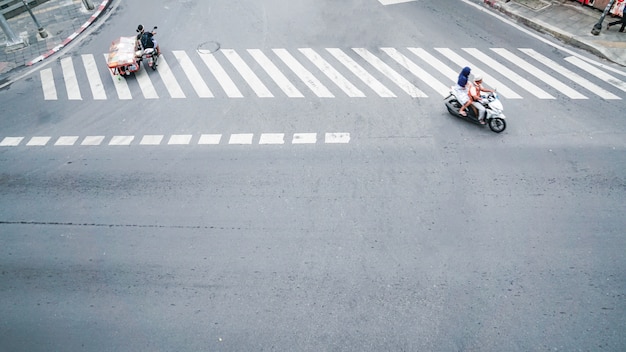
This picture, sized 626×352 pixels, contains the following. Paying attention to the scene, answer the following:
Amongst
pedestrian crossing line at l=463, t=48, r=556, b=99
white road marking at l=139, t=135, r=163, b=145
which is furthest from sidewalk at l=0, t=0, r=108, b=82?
pedestrian crossing line at l=463, t=48, r=556, b=99

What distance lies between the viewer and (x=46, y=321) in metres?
8.16

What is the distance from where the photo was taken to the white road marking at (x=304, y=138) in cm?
1153

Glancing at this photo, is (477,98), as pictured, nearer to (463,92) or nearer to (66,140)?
(463,92)

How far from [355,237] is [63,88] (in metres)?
12.5

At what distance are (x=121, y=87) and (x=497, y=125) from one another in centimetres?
1289

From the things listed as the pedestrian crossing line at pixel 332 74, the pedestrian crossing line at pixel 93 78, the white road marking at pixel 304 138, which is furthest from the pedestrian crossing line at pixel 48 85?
the pedestrian crossing line at pixel 332 74

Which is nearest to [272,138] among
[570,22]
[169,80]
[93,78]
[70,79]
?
[169,80]

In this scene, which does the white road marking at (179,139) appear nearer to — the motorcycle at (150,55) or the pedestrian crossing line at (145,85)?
the pedestrian crossing line at (145,85)

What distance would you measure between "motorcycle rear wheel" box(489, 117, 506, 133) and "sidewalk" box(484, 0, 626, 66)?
6.09m

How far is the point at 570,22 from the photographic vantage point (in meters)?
15.6

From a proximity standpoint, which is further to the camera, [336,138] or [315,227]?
[336,138]

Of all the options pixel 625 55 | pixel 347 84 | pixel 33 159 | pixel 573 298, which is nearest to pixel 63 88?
pixel 33 159

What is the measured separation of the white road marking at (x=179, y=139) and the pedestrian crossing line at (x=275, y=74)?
367 centimetres

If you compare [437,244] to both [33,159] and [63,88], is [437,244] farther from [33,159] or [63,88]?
[63,88]
